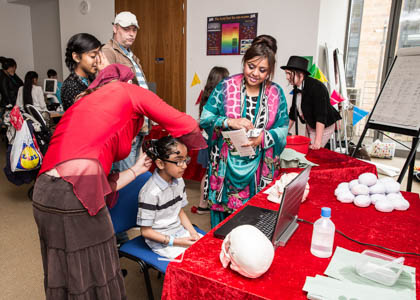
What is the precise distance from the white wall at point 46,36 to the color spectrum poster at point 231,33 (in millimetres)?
4358

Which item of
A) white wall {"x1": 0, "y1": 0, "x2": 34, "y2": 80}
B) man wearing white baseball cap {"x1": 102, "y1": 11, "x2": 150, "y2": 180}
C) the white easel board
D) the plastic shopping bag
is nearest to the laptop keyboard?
man wearing white baseball cap {"x1": 102, "y1": 11, "x2": 150, "y2": 180}

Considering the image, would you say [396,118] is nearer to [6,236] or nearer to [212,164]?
[212,164]

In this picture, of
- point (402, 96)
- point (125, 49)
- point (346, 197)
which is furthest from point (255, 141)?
point (402, 96)

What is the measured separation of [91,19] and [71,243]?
5186 mm

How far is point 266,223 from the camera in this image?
1.14m

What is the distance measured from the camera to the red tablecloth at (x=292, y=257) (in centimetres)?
81

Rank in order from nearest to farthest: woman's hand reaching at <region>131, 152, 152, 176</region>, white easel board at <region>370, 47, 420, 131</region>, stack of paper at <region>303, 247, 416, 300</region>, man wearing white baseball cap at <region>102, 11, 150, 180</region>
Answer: stack of paper at <region>303, 247, 416, 300</region> < woman's hand reaching at <region>131, 152, 152, 176</region> < man wearing white baseball cap at <region>102, 11, 150, 180</region> < white easel board at <region>370, 47, 420, 131</region>

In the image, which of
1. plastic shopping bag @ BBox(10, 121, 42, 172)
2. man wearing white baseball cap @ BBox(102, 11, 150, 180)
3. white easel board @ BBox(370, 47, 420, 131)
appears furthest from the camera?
plastic shopping bag @ BBox(10, 121, 42, 172)

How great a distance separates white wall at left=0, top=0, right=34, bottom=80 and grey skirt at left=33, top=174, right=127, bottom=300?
7.90 meters

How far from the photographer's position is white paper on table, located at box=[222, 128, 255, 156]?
1526mm

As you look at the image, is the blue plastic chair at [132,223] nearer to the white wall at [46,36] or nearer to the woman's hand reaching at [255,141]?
the woman's hand reaching at [255,141]

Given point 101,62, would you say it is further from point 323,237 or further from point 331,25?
point 331,25

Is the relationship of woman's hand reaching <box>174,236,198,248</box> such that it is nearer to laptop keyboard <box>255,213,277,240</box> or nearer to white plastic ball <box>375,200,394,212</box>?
laptop keyboard <box>255,213,277,240</box>

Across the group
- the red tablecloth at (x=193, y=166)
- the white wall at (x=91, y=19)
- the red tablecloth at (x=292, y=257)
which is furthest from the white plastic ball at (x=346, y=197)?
the white wall at (x=91, y=19)
